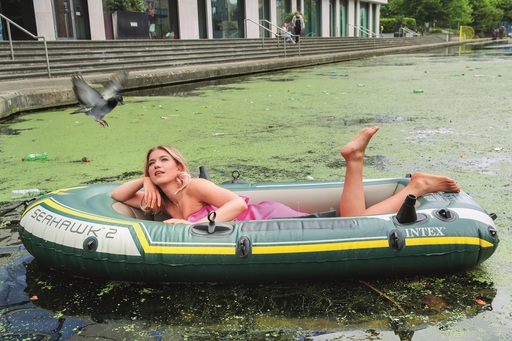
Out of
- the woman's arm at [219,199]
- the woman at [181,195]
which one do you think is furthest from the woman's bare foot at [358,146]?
the woman's arm at [219,199]

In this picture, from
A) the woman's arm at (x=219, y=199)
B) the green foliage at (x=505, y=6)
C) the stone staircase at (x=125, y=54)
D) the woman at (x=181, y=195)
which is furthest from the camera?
the green foliage at (x=505, y=6)

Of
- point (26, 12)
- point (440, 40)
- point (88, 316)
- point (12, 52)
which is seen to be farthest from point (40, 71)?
point (440, 40)

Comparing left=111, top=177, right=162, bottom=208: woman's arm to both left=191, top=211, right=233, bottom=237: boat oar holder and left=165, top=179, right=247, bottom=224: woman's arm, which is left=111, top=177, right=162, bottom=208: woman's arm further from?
left=191, top=211, right=233, bottom=237: boat oar holder

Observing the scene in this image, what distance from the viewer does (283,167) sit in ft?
15.1

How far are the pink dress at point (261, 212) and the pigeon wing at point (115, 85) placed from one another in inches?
42.1

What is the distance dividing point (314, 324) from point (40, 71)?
1042cm

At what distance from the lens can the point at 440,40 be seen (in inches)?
1636

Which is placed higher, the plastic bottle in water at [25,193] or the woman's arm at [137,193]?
the woman's arm at [137,193]

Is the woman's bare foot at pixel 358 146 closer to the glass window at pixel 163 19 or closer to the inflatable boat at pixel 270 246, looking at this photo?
the inflatable boat at pixel 270 246

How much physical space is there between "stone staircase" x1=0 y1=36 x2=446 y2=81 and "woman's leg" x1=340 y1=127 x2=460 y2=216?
907 cm

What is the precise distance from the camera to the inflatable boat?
246 centimetres

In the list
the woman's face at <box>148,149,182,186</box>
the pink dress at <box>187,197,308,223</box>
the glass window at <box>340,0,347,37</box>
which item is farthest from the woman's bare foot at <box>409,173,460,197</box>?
the glass window at <box>340,0,347,37</box>

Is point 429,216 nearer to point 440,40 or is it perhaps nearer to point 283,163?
point 283,163

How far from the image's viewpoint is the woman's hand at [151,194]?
2.84m
